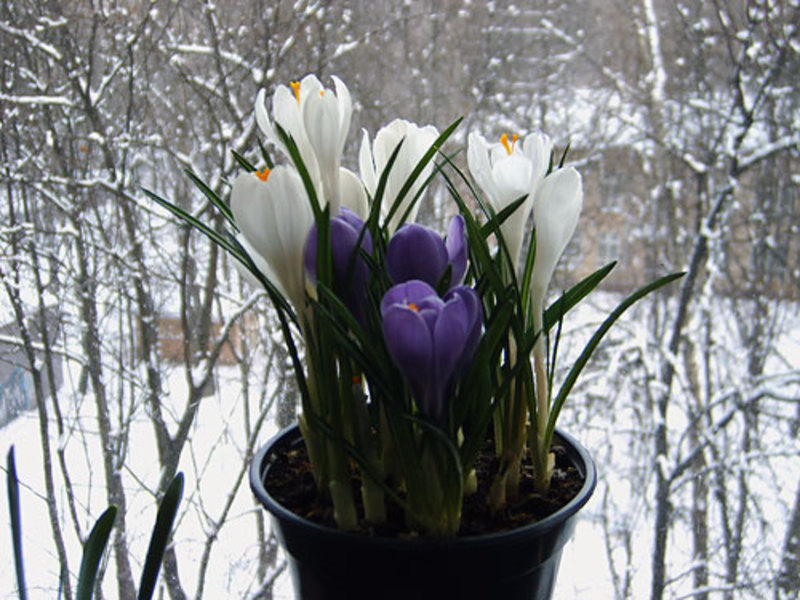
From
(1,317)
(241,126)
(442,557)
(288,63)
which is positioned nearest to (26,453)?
(1,317)

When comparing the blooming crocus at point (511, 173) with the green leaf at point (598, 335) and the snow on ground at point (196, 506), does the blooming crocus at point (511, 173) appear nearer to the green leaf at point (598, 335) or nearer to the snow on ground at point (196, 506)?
the green leaf at point (598, 335)

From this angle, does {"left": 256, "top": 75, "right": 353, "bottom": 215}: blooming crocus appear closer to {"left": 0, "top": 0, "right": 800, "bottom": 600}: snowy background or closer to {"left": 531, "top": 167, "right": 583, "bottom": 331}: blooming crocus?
{"left": 531, "top": 167, "right": 583, "bottom": 331}: blooming crocus

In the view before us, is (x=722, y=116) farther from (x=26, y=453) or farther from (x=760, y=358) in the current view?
(x=26, y=453)

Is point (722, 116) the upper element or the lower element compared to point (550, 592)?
upper

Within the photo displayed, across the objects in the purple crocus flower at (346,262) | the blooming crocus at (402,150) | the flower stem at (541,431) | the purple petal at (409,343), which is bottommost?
the flower stem at (541,431)

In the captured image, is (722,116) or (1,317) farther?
(722,116)

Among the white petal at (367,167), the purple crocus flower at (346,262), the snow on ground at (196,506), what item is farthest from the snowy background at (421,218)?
the purple crocus flower at (346,262)
